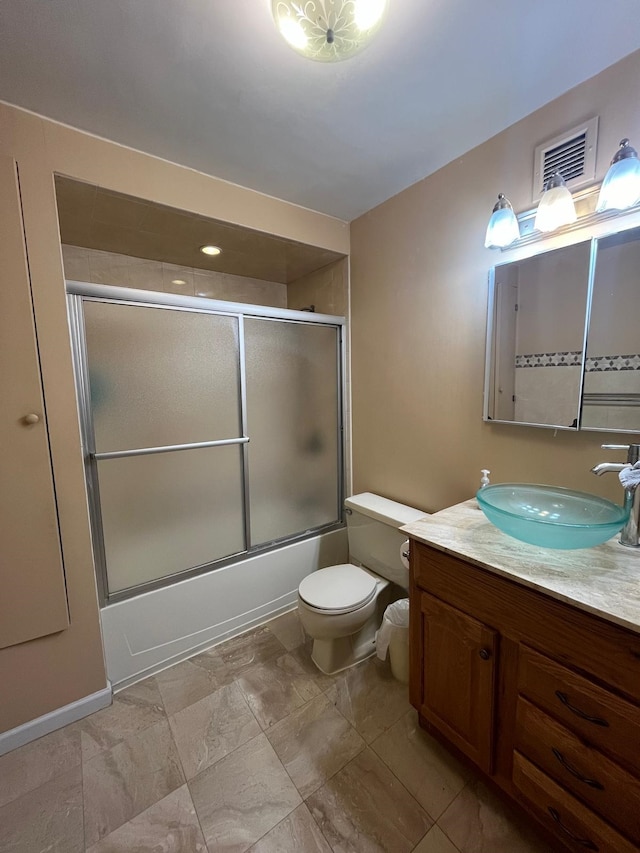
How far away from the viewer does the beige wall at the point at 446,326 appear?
1.23 meters

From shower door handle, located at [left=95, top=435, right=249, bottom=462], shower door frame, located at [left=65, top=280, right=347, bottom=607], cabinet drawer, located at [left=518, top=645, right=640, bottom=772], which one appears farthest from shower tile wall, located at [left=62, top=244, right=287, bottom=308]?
cabinet drawer, located at [left=518, top=645, right=640, bottom=772]

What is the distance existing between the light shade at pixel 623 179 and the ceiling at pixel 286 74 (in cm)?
33

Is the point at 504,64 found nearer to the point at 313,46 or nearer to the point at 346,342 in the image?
the point at 313,46

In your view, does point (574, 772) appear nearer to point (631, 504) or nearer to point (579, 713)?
point (579, 713)

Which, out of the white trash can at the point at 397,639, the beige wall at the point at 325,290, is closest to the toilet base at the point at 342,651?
the white trash can at the point at 397,639

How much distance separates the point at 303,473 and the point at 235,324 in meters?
0.99

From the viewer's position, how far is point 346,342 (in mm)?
2242

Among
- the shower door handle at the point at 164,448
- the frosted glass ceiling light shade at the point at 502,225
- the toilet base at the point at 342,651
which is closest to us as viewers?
the frosted glass ceiling light shade at the point at 502,225

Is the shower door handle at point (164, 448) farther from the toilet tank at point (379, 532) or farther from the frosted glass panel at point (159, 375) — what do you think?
the toilet tank at point (379, 532)

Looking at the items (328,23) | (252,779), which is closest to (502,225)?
(328,23)

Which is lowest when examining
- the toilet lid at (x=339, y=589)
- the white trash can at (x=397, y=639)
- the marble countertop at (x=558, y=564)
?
the white trash can at (x=397, y=639)

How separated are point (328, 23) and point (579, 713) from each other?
183cm

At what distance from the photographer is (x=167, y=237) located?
6.01ft

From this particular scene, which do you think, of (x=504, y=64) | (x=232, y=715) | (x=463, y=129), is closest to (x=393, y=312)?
(x=463, y=129)
